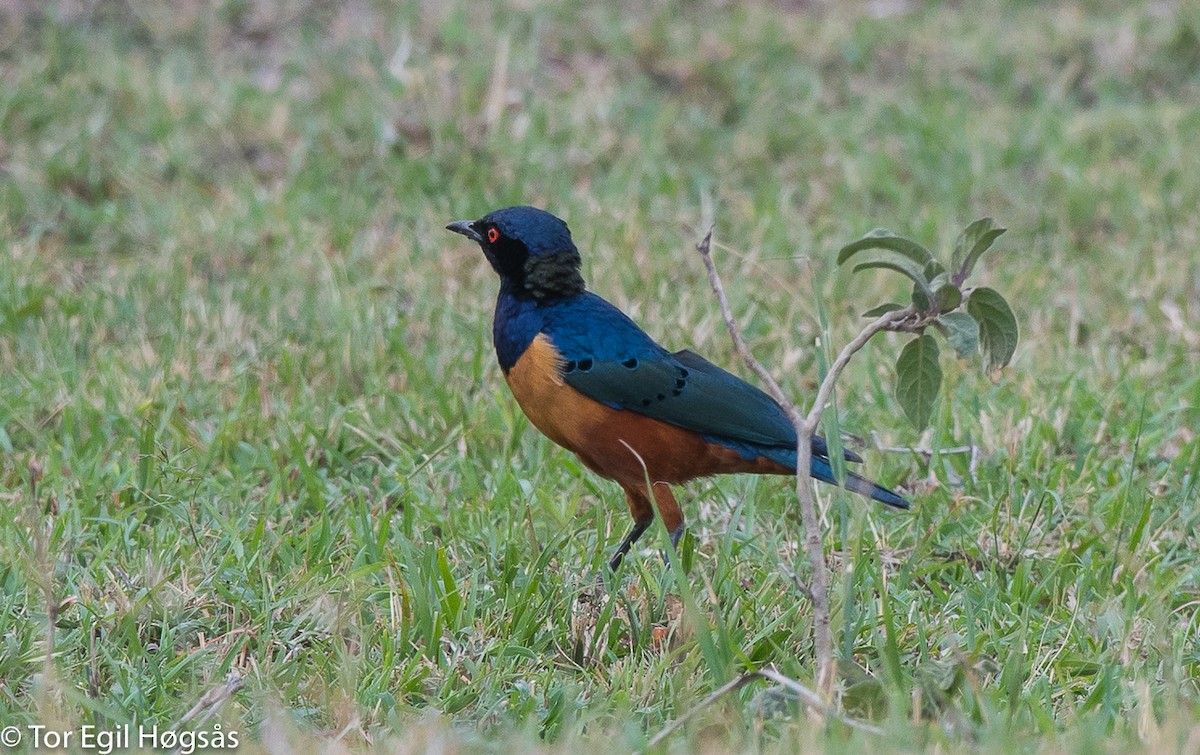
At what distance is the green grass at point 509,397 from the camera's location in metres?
3.30

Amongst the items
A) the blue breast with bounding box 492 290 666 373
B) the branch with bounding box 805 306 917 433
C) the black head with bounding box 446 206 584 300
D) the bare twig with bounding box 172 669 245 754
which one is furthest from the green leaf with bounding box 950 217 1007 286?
the bare twig with bounding box 172 669 245 754

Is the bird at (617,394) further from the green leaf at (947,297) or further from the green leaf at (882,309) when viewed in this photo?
the green leaf at (947,297)

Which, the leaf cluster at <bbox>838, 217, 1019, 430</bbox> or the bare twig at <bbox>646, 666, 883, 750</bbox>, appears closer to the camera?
the bare twig at <bbox>646, 666, 883, 750</bbox>

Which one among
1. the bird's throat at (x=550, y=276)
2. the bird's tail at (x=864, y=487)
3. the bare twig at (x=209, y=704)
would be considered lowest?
the bare twig at (x=209, y=704)

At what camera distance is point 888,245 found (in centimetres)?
313

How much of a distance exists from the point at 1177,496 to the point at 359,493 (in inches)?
93.2

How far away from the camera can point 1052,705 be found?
10.5 feet

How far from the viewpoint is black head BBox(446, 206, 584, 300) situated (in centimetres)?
411

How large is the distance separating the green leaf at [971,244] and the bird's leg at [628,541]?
1.15m

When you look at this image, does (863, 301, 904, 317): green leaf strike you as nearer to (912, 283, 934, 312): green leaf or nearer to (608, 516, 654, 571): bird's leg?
(912, 283, 934, 312): green leaf

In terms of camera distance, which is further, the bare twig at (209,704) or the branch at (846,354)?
the branch at (846,354)

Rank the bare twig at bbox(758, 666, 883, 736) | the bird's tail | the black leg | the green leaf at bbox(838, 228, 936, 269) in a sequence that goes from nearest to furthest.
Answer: the bare twig at bbox(758, 666, 883, 736) < the green leaf at bbox(838, 228, 936, 269) < the bird's tail < the black leg

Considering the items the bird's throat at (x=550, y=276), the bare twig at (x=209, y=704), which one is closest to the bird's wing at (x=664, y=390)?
the bird's throat at (x=550, y=276)

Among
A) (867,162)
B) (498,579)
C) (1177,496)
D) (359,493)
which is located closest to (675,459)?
(498,579)
